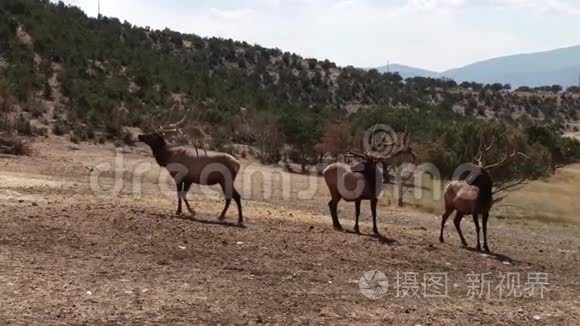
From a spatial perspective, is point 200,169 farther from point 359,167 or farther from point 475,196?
point 475,196

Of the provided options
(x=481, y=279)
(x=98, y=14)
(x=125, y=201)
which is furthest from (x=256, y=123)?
(x=98, y=14)

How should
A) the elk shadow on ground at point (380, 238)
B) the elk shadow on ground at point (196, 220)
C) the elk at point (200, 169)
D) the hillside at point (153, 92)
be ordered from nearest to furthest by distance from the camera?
the elk shadow on ground at point (196, 220) → the elk shadow on ground at point (380, 238) → the elk at point (200, 169) → the hillside at point (153, 92)

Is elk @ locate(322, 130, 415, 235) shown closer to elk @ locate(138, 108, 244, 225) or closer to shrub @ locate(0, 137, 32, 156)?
elk @ locate(138, 108, 244, 225)

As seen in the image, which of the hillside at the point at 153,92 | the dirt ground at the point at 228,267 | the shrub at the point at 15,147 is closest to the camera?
the dirt ground at the point at 228,267

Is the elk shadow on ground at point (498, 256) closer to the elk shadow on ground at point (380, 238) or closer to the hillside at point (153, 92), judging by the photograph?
the elk shadow on ground at point (380, 238)

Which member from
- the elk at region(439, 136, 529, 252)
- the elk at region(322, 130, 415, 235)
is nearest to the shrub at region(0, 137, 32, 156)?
the elk at region(322, 130, 415, 235)

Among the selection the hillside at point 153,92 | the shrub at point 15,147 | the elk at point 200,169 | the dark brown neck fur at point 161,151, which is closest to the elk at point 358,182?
the elk at point 200,169

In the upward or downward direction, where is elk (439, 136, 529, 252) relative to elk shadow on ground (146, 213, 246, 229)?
upward

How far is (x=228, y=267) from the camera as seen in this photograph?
34.2ft

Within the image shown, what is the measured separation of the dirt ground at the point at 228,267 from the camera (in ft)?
26.9

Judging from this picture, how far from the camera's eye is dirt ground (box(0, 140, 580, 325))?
820 centimetres

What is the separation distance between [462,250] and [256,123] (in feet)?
98.9

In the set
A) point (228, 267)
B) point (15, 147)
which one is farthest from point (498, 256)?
point (15, 147)

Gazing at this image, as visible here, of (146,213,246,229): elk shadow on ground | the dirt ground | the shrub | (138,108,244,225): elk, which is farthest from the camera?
the shrub
